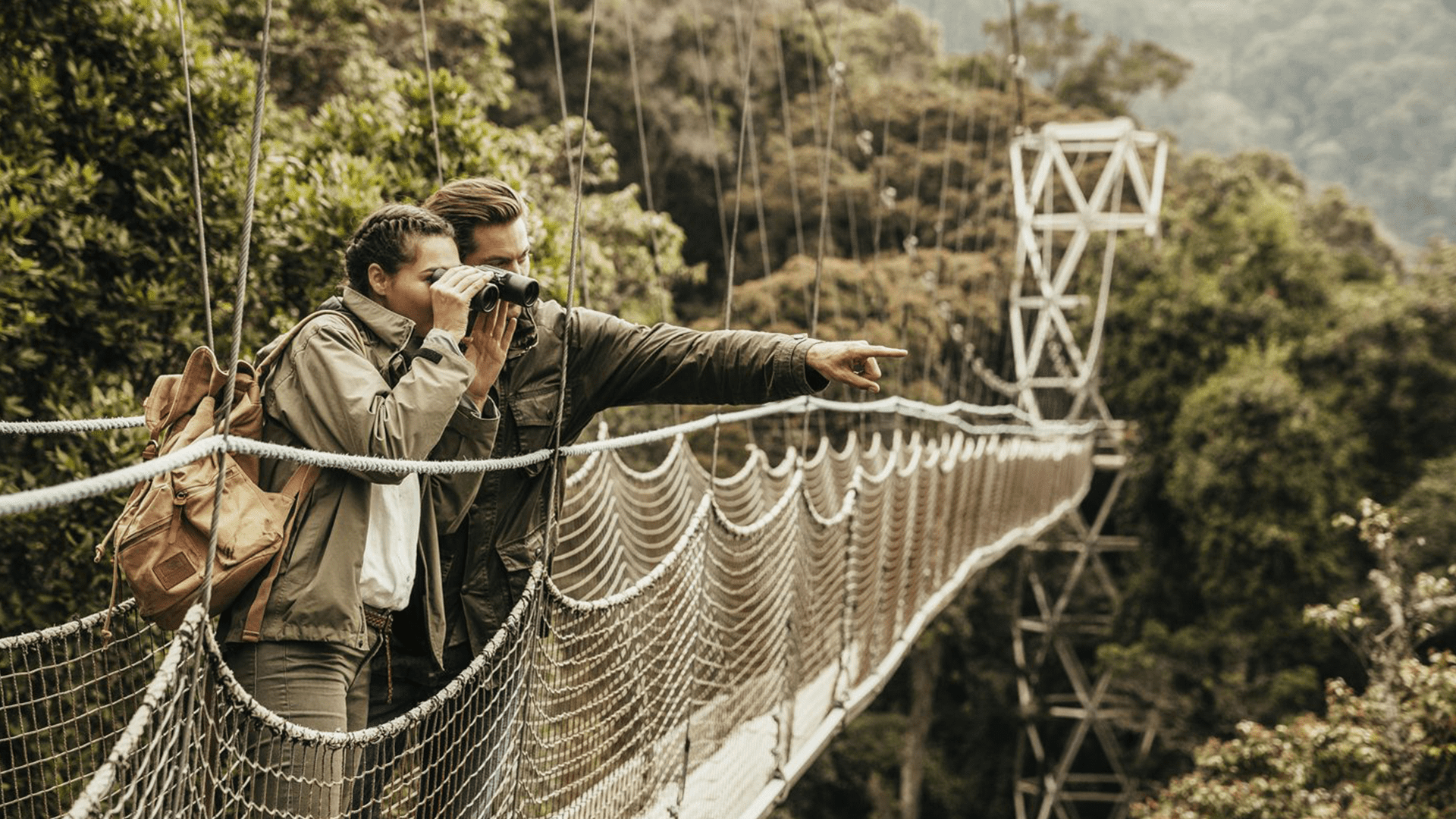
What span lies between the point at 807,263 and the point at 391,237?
310 inches

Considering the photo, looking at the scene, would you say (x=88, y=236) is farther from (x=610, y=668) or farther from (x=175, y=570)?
(x=175, y=570)

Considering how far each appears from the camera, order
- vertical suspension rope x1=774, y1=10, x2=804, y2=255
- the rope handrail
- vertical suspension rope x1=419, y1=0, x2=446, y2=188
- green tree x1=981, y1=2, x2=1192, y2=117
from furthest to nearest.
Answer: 1. green tree x1=981, y1=2, x2=1192, y2=117
2. vertical suspension rope x1=774, y1=10, x2=804, y2=255
3. vertical suspension rope x1=419, y1=0, x2=446, y2=188
4. the rope handrail

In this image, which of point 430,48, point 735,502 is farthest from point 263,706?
point 430,48

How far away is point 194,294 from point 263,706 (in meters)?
2.30

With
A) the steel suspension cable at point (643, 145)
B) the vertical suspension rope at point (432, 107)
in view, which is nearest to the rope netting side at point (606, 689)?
the vertical suspension rope at point (432, 107)

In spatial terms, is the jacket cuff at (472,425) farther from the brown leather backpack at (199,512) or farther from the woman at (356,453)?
the brown leather backpack at (199,512)

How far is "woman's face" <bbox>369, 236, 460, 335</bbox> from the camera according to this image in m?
1.23

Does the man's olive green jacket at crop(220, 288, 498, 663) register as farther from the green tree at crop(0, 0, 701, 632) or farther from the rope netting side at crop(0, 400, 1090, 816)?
the green tree at crop(0, 0, 701, 632)

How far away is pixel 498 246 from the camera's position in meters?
1.35

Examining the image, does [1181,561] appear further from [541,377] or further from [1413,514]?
[541,377]

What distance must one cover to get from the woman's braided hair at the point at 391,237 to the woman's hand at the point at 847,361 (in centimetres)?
→ 37

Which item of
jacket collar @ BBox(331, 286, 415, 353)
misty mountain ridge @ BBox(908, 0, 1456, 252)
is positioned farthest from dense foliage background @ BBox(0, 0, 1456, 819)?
misty mountain ridge @ BBox(908, 0, 1456, 252)

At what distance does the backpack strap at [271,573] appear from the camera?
1083mm

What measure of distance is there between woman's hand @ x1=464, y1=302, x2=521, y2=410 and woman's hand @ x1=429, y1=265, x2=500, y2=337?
47 mm
